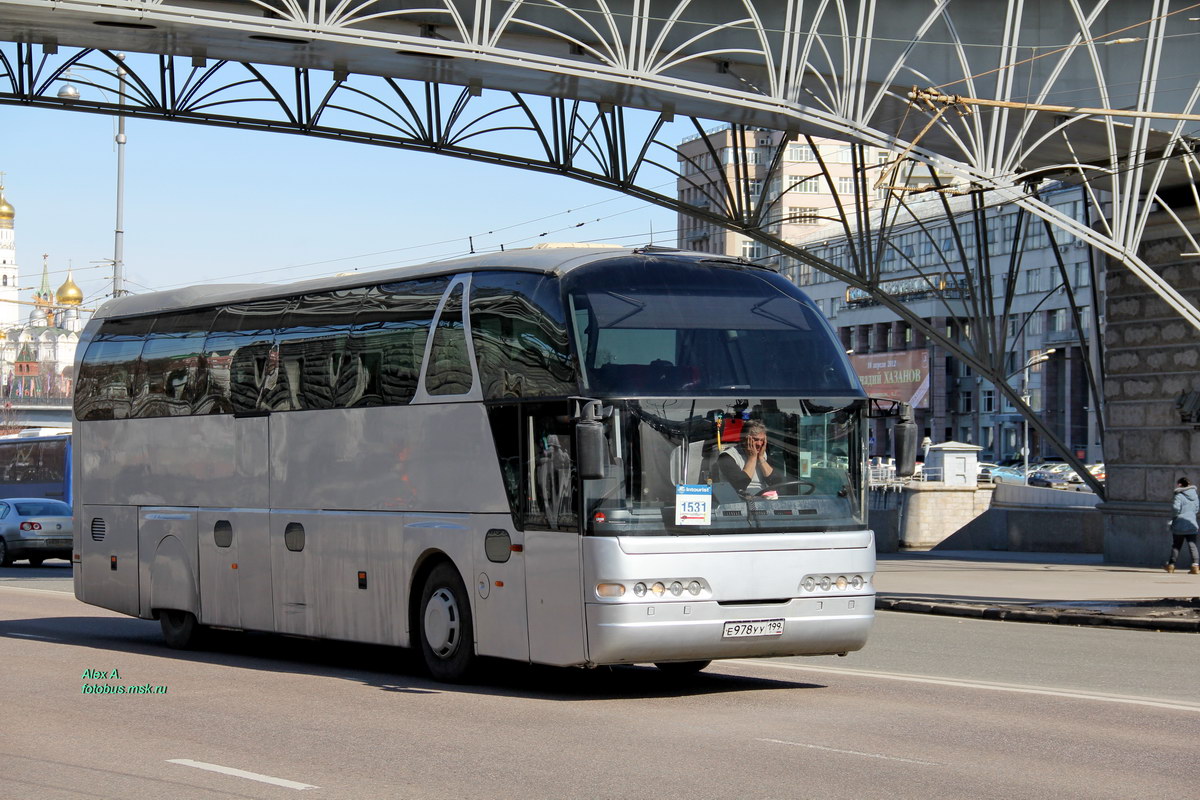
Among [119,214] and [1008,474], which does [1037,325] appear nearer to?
[1008,474]

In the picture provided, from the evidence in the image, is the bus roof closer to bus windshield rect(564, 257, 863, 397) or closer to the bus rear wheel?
bus windshield rect(564, 257, 863, 397)

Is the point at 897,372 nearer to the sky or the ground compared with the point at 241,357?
nearer to the sky

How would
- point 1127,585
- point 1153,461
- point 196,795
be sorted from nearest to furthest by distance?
point 196,795
point 1127,585
point 1153,461

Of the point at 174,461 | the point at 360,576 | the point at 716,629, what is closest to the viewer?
the point at 716,629

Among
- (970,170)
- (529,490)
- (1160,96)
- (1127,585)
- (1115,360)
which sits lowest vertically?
(1127,585)

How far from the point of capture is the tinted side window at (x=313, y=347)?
46.0 ft

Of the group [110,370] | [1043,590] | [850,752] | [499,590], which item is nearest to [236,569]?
[110,370]

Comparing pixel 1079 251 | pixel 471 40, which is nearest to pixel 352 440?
pixel 471 40

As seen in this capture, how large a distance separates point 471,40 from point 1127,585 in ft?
41.3

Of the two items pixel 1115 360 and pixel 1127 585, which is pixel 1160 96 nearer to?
pixel 1115 360

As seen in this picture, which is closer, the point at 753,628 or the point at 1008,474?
the point at 753,628

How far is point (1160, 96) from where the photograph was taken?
27.3 meters

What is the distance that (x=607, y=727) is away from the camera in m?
9.91

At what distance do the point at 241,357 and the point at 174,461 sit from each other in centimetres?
153
